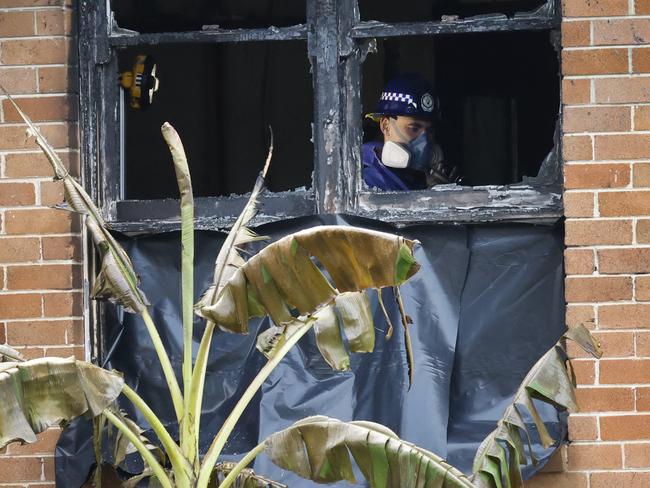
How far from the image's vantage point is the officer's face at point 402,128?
6.31m

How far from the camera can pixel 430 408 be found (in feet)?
17.8

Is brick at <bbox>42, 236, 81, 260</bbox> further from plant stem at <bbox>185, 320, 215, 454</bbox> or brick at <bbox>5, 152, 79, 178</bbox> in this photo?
plant stem at <bbox>185, 320, 215, 454</bbox>

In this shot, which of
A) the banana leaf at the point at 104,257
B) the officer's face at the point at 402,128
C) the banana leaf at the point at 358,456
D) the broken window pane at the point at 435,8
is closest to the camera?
the banana leaf at the point at 358,456

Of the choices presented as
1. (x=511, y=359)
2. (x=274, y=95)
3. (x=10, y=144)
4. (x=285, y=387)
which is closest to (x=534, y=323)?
(x=511, y=359)

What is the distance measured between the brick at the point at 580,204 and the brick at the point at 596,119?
289 millimetres

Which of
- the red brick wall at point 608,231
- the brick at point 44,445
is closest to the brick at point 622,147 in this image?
the red brick wall at point 608,231

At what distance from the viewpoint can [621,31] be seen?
559cm

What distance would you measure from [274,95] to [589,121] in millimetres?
4687

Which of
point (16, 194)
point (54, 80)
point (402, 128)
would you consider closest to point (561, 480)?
point (402, 128)

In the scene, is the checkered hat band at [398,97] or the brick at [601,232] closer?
the brick at [601,232]

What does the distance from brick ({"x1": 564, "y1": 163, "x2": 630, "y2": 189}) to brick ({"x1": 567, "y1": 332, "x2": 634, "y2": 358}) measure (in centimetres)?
65

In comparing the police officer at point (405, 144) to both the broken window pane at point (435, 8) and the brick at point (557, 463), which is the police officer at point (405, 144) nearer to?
the brick at point (557, 463)

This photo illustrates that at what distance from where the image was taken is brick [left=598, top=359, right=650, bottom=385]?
549 cm

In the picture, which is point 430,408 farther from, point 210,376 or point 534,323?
point 210,376
